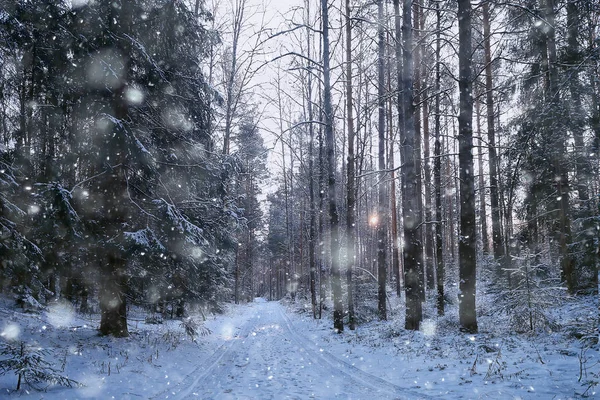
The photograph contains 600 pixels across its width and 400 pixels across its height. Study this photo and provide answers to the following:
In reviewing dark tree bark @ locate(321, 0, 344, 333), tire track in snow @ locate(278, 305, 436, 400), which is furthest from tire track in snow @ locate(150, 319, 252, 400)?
dark tree bark @ locate(321, 0, 344, 333)

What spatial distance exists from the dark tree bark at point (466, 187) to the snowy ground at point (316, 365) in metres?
0.79

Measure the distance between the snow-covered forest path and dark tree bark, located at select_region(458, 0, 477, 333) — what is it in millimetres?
3810

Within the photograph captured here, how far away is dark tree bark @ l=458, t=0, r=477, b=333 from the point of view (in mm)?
9336

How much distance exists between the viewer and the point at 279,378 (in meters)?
7.24

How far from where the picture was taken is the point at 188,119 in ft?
39.0

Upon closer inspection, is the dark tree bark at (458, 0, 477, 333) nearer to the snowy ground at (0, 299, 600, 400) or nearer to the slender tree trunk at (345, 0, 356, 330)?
the snowy ground at (0, 299, 600, 400)

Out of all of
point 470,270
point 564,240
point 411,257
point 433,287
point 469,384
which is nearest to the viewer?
point 469,384

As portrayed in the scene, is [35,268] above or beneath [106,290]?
above

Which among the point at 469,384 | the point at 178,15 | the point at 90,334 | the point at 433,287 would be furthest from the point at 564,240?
the point at 90,334

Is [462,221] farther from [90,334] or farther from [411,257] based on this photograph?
[90,334]

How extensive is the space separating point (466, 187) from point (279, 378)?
22.9ft

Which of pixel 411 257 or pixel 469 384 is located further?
pixel 411 257

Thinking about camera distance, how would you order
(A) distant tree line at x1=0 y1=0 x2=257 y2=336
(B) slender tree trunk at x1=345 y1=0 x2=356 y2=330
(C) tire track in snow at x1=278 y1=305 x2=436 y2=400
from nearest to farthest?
(C) tire track in snow at x1=278 y1=305 x2=436 y2=400
(A) distant tree line at x1=0 y1=0 x2=257 y2=336
(B) slender tree trunk at x1=345 y1=0 x2=356 y2=330

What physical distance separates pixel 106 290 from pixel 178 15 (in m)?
8.57
